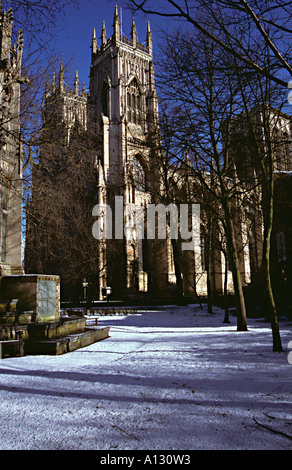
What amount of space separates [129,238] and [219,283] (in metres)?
12.0

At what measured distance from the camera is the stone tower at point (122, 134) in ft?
112

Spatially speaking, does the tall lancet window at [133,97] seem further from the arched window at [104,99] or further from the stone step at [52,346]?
the stone step at [52,346]

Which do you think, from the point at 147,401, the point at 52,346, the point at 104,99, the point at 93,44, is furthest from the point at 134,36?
the point at 147,401

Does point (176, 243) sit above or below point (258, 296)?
above

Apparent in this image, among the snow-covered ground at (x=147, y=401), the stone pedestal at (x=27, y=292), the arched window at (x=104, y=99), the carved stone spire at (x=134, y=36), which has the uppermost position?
the carved stone spire at (x=134, y=36)

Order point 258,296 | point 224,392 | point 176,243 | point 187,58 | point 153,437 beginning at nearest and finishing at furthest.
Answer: point 153,437 → point 224,392 → point 187,58 → point 258,296 → point 176,243

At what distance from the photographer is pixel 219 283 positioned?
127ft

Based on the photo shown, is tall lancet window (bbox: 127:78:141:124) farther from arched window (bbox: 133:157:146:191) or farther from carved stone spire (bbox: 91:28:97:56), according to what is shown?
carved stone spire (bbox: 91:28:97:56)

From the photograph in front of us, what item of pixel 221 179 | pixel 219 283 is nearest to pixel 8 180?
pixel 221 179

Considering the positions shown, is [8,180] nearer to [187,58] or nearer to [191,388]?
[187,58]

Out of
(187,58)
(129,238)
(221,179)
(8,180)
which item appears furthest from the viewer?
(129,238)

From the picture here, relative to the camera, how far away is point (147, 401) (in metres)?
3.59

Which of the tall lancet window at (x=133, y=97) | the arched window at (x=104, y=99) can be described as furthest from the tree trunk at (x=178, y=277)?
the arched window at (x=104, y=99)

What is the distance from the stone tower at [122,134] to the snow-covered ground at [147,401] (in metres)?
21.1
